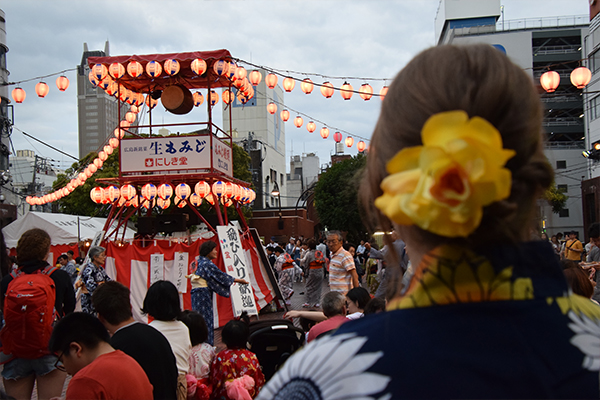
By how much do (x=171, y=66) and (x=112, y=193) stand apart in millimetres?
3831

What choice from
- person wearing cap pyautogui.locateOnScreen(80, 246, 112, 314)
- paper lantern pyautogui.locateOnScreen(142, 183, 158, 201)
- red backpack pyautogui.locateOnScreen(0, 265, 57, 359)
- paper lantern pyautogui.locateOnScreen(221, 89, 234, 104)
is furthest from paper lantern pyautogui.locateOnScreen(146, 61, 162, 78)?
red backpack pyautogui.locateOnScreen(0, 265, 57, 359)

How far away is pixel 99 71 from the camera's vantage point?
11922mm

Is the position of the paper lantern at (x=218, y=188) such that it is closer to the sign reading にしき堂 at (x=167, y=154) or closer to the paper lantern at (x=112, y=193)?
the sign reading にしき堂 at (x=167, y=154)

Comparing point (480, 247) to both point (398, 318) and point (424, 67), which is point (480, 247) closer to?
point (398, 318)

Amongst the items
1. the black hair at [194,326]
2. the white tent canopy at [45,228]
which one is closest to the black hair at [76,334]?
the black hair at [194,326]

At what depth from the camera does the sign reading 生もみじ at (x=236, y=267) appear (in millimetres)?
9838

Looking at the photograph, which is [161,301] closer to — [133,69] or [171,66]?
[171,66]

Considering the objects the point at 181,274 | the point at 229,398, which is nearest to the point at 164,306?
the point at 229,398

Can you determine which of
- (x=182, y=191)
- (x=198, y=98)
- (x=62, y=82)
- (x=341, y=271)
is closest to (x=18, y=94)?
(x=62, y=82)

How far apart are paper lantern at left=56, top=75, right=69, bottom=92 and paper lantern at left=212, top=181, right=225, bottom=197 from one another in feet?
19.8

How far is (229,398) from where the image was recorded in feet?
13.2

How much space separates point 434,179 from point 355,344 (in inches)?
12.5

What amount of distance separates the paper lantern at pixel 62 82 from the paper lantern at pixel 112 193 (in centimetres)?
400

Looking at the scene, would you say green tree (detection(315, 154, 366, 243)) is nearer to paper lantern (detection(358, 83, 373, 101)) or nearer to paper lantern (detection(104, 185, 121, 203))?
paper lantern (detection(358, 83, 373, 101))
